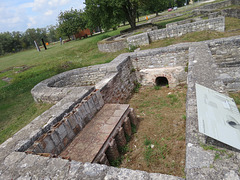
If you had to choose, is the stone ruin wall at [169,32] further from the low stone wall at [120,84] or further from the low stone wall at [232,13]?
the low stone wall at [232,13]

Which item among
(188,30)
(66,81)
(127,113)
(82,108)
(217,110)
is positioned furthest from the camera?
(188,30)

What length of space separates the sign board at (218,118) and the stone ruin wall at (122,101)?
0.29 meters

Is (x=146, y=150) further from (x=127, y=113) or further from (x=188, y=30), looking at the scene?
(x=188, y=30)

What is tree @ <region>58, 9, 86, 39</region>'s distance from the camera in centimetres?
3931

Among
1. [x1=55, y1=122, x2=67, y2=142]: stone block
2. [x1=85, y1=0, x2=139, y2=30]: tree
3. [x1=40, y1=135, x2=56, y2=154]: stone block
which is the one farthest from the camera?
[x1=85, y1=0, x2=139, y2=30]: tree

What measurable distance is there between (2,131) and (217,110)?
6.23 metres

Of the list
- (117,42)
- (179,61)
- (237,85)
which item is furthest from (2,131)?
(117,42)

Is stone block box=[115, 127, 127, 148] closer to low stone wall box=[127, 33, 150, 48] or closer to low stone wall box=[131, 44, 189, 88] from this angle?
low stone wall box=[131, 44, 189, 88]

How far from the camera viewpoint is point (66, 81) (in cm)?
785

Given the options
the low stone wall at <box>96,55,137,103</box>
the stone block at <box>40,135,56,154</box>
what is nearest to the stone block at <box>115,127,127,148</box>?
the stone block at <box>40,135,56,154</box>

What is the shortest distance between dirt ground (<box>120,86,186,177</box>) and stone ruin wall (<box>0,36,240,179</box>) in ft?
4.31

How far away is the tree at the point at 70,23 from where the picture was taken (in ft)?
129

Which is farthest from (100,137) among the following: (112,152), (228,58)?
(228,58)

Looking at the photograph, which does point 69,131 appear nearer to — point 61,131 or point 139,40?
point 61,131
